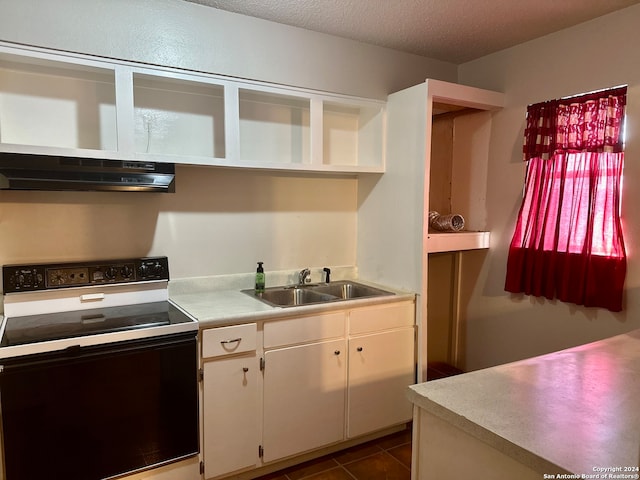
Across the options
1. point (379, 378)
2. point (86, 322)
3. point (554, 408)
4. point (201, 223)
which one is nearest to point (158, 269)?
point (201, 223)

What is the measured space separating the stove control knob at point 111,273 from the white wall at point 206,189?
130 mm

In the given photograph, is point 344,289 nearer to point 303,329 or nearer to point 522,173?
point 303,329

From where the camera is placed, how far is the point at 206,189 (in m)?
2.62

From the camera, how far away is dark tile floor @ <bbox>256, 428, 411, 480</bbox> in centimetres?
233

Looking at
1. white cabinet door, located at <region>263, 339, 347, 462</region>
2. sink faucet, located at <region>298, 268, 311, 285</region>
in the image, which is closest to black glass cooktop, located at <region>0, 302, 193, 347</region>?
white cabinet door, located at <region>263, 339, 347, 462</region>

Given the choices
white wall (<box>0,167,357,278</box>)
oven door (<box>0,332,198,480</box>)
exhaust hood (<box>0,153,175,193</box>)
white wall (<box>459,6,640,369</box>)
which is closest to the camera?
oven door (<box>0,332,198,480</box>)

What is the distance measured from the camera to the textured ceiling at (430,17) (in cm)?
227

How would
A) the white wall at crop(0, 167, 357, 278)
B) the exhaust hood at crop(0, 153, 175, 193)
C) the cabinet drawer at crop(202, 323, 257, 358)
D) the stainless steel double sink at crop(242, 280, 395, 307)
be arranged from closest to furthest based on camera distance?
the exhaust hood at crop(0, 153, 175, 193)
the cabinet drawer at crop(202, 323, 257, 358)
the white wall at crop(0, 167, 357, 278)
the stainless steel double sink at crop(242, 280, 395, 307)

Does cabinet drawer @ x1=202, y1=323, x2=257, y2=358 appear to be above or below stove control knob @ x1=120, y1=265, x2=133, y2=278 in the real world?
below

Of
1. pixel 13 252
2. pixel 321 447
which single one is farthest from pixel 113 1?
pixel 321 447

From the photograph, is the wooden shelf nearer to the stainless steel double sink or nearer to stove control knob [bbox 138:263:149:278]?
the stainless steel double sink

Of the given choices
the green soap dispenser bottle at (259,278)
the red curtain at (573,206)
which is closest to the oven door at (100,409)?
the green soap dispenser bottle at (259,278)

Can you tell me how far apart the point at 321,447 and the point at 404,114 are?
78.2 inches

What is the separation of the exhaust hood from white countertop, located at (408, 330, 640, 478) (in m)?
1.59
